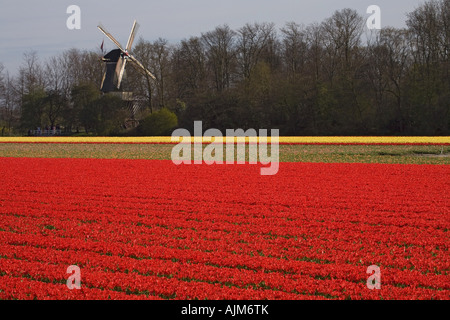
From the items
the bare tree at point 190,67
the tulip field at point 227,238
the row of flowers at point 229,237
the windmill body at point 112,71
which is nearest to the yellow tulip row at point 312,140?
the tulip field at point 227,238

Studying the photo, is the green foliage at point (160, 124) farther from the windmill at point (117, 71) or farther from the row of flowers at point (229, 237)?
the row of flowers at point (229, 237)

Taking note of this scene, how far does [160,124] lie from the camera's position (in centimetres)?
6053

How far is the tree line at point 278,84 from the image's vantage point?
5231 cm

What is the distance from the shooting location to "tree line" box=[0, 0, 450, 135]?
172 ft

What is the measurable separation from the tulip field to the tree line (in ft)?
117

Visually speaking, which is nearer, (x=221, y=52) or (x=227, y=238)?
(x=227, y=238)

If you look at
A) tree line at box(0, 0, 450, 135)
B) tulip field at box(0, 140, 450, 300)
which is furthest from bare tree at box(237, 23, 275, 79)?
tulip field at box(0, 140, 450, 300)

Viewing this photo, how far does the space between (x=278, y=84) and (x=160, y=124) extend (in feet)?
49.9

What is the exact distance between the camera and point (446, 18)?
53531 mm

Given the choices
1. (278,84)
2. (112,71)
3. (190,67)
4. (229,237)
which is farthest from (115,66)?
(229,237)

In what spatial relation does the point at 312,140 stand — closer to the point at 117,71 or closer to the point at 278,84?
the point at 278,84

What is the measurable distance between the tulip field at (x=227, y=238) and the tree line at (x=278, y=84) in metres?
35.6
